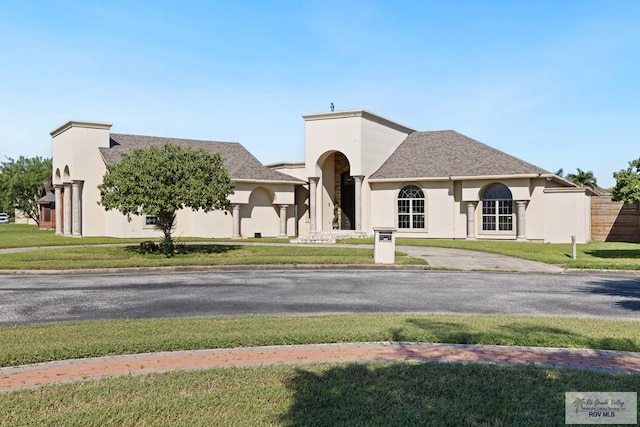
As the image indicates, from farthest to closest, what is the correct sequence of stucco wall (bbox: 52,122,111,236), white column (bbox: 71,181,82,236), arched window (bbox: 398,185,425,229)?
white column (bbox: 71,181,82,236), stucco wall (bbox: 52,122,111,236), arched window (bbox: 398,185,425,229)

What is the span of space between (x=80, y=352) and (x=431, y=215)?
97.7 feet

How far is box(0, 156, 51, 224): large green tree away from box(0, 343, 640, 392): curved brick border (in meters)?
65.9

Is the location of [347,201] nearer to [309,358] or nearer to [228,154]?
[228,154]

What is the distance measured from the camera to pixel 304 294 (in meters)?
12.9

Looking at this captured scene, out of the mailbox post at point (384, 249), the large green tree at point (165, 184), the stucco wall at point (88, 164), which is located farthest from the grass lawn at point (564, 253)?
the stucco wall at point (88, 164)

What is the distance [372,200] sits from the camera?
120 ft

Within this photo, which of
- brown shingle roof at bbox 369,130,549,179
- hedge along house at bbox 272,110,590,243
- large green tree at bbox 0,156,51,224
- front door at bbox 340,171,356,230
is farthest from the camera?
large green tree at bbox 0,156,51,224

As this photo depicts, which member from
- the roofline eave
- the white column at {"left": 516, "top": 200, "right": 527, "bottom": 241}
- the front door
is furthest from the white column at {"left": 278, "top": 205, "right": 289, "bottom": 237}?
the white column at {"left": 516, "top": 200, "right": 527, "bottom": 241}

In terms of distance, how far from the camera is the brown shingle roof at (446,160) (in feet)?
108

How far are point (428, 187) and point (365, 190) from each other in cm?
433

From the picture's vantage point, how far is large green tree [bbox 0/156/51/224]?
215 feet

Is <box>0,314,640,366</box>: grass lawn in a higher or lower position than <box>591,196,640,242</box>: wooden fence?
lower

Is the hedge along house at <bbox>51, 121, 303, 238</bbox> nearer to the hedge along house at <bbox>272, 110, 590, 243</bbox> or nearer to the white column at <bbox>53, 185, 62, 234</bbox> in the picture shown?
the white column at <bbox>53, 185, 62, 234</bbox>

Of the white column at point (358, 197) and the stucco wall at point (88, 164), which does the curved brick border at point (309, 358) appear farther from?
the stucco wall at point (88, 164)
